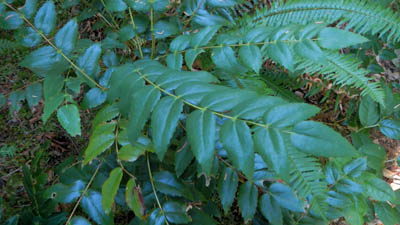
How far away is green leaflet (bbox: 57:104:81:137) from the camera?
1026mm

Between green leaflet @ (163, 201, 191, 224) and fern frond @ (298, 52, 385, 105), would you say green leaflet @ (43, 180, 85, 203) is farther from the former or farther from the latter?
fern frond @ (298, 52, 385, 105)

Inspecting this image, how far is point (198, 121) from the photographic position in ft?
2.65

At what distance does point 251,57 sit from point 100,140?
606mm

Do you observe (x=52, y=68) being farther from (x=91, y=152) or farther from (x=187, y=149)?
(x=187, y=149)

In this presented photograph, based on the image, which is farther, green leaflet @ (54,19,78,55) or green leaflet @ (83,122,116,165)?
green leaflet @ (54,19,78,55)

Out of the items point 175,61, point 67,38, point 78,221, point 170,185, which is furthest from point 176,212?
point 67,38

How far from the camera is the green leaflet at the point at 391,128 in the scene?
180 cm

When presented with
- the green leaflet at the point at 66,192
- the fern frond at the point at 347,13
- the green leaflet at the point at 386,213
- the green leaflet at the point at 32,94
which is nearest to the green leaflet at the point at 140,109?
the green leaflet at the point at 66,192

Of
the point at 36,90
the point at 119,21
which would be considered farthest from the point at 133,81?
the point at 119,21

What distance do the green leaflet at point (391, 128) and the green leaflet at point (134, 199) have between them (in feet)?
4.96

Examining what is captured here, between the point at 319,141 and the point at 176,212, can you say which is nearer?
the point at 319,141

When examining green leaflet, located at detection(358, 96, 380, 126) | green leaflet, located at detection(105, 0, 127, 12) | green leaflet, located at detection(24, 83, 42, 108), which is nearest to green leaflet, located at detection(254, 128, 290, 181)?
green leaflet, located at detection(105, 0, 127, 12)

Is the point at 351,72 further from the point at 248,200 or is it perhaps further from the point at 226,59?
the point at 248,200

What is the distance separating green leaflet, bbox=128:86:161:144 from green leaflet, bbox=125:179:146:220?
0.22m
